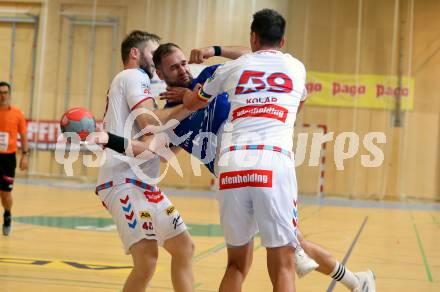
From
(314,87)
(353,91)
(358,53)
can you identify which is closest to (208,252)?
(314,87)

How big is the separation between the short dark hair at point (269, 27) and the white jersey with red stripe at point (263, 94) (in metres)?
0.08

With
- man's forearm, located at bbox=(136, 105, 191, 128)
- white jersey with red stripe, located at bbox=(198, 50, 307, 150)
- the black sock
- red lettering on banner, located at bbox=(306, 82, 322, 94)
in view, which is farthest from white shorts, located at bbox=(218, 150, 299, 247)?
red lettering on banner, located at bbox=(306, 82, 322, 94)

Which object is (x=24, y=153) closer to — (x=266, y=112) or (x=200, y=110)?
(x=200, y=110)

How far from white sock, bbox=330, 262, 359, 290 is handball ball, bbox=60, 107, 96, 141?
2.96 meters

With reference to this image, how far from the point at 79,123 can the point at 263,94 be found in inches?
46.1

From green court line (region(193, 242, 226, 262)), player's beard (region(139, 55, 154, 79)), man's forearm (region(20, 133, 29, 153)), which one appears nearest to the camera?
player's beard (region(139, 55, 154, 79))

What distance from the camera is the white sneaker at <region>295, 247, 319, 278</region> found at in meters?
5.72

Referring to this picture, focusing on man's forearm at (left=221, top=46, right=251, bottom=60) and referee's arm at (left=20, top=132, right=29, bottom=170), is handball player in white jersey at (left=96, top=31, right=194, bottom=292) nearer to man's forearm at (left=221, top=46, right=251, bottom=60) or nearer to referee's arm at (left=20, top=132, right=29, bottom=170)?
man's forearm at (left=221, top=46, right=251, bottom=60)

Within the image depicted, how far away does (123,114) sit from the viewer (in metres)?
5.38

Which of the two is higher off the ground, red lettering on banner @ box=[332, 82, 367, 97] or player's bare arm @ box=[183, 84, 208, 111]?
red lettering on banner @ box=[332, 82, 367, 97]

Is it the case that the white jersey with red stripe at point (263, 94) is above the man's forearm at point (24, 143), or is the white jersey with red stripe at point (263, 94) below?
above

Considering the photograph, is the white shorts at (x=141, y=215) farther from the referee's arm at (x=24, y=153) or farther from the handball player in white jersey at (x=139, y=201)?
the referee's arm at (x=24, y=153)

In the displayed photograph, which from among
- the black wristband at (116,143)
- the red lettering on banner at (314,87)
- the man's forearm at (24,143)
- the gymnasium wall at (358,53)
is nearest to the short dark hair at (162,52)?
the black wristband at (116,143)

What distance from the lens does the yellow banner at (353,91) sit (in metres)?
24.0
